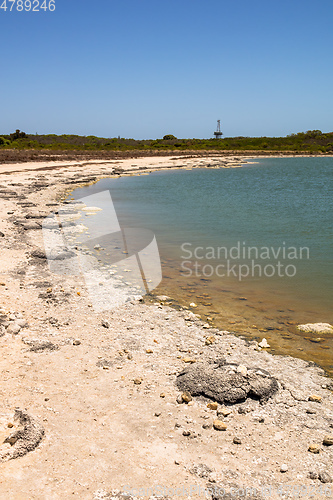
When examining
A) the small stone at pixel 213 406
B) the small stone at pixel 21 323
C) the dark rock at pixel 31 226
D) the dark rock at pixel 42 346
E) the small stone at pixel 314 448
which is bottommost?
the small stone at pixel 314 448

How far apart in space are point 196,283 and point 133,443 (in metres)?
5.85

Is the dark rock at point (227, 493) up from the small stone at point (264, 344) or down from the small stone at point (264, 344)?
down

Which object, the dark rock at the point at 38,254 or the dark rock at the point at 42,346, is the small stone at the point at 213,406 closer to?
the dark rock at the point at 42,346

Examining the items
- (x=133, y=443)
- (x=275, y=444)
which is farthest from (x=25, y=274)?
(x=275, y=444)

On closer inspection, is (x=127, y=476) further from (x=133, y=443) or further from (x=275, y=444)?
(x=275, y=444)

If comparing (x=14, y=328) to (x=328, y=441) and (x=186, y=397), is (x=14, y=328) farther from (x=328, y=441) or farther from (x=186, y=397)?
(x=328, y=441)

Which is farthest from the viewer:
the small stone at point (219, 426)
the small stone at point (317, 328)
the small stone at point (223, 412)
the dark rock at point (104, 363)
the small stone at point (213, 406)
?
the small stone at point (317, 328)

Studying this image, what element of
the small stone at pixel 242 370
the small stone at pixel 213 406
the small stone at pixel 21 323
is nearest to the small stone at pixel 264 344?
the small stone at pixel 242 370

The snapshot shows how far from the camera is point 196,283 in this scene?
9781 mm

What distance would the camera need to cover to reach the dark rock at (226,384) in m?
4.97

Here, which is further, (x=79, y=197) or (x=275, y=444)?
(x=79, y=197)
